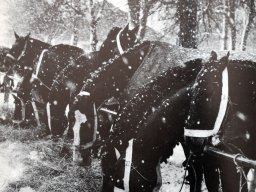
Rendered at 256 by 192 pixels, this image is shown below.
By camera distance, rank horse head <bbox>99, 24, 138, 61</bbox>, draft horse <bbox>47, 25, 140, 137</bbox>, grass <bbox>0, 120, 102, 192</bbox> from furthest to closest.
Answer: draft horse <bbox>47, 25, 140, 137</bbox> < horse head <bbox>99, 24, 138, 61</bbox> < grass <bbox>0, 120, 102, 192</bbox>

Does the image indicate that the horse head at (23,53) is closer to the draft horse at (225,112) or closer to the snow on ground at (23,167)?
the snow on ground at (23,167)

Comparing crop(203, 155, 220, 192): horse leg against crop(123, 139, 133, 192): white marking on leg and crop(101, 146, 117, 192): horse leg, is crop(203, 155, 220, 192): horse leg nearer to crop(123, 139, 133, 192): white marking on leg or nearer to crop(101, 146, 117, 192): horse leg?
crop(123, 139, 133, 192): white marking on leg

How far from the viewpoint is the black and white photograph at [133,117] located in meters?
3.35

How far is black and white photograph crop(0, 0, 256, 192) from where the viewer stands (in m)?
3.35

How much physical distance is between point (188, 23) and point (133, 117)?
4.51m

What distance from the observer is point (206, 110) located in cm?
308

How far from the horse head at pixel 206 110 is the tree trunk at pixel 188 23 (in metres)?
4.66

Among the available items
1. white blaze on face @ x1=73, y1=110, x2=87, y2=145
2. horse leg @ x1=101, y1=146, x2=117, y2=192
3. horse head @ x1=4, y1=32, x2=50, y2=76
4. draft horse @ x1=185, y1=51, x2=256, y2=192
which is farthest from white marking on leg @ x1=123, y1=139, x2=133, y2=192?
horse head @ x1=4, y1=32, x2=50, y2=76

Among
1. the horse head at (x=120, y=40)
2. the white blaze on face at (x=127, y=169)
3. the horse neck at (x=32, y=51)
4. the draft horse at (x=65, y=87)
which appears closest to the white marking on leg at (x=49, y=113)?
the draft horse at (x=65, y=87)

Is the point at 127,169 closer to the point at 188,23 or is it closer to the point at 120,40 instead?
the point at 120,40

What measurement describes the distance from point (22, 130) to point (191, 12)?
4.67 metres

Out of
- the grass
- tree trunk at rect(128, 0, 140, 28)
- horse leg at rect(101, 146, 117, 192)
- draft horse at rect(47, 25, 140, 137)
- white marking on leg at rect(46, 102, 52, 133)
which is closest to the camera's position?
horse leg at rect(101, 146, 117, 192)

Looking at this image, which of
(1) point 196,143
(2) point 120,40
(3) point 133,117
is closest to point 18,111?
(2) point 120,40

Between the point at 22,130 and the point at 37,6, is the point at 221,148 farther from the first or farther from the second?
the point at 37,6
